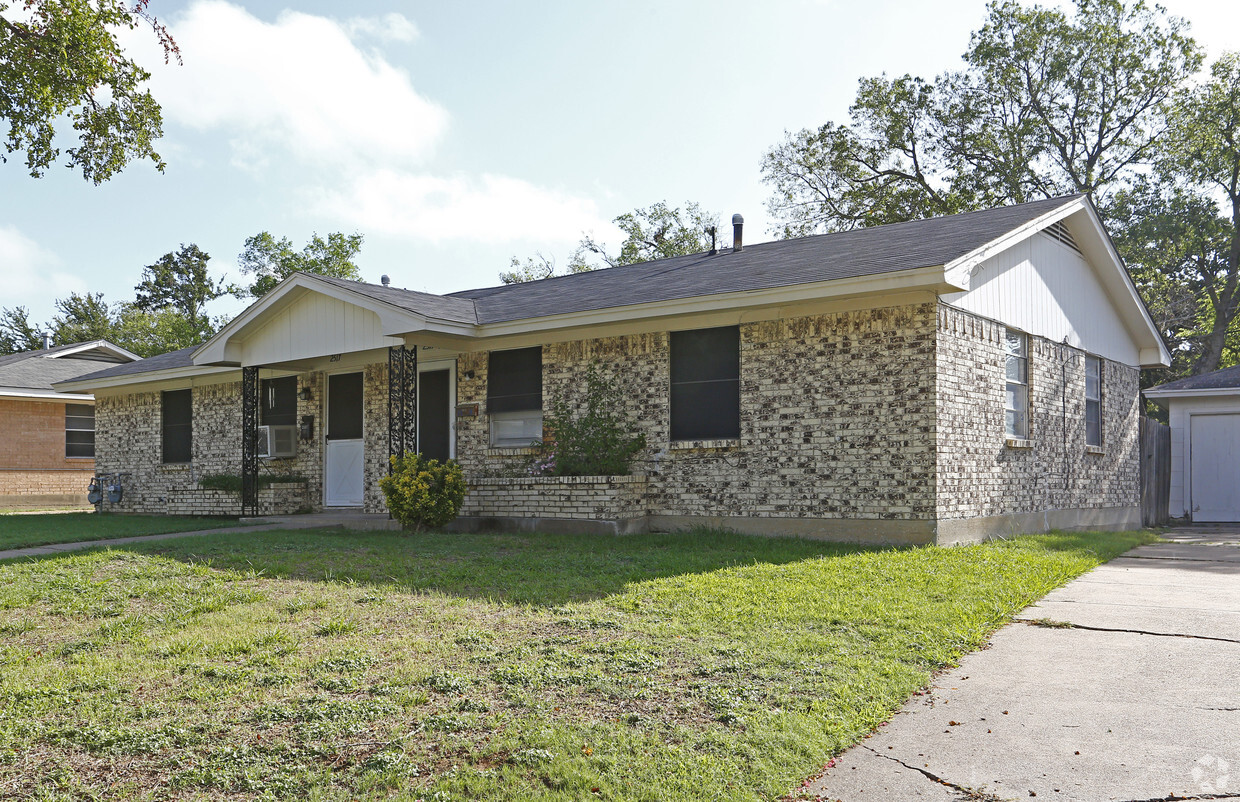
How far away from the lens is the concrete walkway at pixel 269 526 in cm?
1048

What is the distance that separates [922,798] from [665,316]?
849cm

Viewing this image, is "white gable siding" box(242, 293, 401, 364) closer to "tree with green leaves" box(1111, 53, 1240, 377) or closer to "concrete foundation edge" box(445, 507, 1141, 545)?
"concrete foundation edge" box(445, 507, 1141, 545)

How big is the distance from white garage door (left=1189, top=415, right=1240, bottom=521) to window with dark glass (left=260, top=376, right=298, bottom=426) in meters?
17.7

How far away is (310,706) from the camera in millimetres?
4531

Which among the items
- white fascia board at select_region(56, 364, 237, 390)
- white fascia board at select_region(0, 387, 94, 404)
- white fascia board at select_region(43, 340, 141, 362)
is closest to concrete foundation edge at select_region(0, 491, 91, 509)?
white fascia board at select_region(0, 387, 94, 404)

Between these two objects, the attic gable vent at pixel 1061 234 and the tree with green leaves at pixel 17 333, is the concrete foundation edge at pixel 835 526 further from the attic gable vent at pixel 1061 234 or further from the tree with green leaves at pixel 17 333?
the tree with green leaves at pixel 17 333

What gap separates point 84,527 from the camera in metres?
13.8

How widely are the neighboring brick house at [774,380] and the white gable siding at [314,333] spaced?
0.04m

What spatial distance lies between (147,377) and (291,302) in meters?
6.17

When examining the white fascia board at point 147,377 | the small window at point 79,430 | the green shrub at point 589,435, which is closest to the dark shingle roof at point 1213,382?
the green shrub at point 589,435

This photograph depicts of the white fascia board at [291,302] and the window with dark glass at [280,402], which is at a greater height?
the white fascia board at [291,302]

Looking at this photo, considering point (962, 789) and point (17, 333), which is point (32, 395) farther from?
point (17, 333)

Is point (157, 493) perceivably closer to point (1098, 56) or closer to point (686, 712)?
point (686, 712)

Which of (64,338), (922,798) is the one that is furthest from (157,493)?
(64,338)
